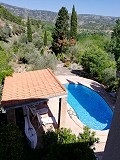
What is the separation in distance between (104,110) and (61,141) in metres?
9.57

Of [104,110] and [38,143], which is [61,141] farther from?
[104,110]

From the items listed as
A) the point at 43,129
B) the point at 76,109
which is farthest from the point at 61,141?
the point at 76,109

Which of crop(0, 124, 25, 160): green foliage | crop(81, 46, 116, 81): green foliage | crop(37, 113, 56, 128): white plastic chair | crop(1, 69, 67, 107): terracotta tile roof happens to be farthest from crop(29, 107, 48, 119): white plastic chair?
crop(81, 46, 116, 81): green foliage

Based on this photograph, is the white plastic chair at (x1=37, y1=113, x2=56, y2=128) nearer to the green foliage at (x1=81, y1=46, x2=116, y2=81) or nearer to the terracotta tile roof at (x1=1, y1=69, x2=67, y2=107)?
the terracotta tile roof at (x1=1, y1=69, x2=67, y2=107)

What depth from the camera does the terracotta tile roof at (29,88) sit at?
10859 millimetres

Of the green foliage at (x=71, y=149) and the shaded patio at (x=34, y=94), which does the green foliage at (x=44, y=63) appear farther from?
the green foliage at (x=71, y=149)

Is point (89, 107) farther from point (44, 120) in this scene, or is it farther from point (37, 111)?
point (44, 120)

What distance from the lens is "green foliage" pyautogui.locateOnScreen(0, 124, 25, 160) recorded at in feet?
27.5

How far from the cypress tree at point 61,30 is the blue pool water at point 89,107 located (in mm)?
13688

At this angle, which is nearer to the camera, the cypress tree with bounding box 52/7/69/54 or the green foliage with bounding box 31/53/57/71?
the green foliage with bounding box 31/53/57/71

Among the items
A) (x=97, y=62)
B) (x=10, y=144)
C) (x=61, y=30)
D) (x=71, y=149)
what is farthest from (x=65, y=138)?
(x=61, y=30)

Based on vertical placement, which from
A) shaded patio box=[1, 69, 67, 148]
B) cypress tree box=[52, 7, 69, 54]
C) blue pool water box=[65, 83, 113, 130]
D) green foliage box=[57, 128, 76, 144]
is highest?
cypress tree box=[52, 7, 69, 54]

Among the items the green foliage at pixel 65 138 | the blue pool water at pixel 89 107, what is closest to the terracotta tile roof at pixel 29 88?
the green foliage at pixel 65 138

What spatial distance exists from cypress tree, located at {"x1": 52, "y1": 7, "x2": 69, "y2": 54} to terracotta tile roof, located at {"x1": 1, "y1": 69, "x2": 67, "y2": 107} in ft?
65.4
